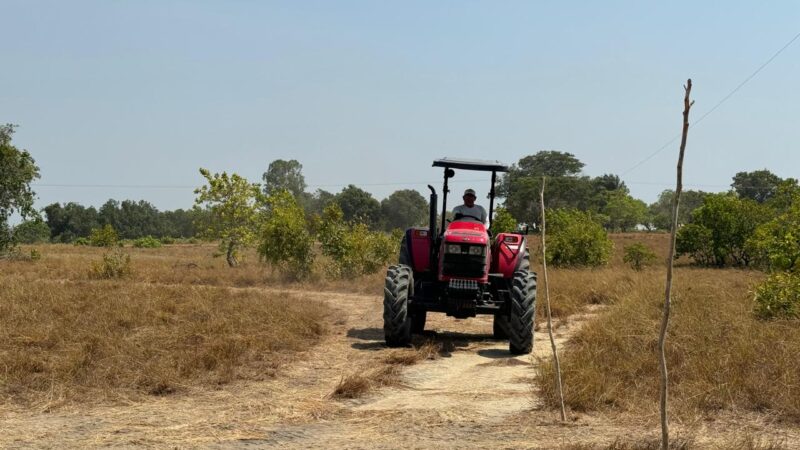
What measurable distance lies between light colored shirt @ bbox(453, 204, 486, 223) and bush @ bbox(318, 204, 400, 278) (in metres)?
14.6

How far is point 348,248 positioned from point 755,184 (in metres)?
69.7

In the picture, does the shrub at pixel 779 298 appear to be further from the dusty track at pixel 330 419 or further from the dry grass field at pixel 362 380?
the dusty track at pixel 330 419

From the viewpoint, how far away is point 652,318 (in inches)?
468

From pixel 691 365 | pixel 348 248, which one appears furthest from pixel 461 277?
pixel 348 248

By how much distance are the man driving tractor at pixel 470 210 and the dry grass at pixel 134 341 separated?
303 centimetres

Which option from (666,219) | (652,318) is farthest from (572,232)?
(666,219)

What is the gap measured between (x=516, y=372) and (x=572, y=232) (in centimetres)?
1978

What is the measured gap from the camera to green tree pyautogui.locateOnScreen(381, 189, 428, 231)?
3388 inches

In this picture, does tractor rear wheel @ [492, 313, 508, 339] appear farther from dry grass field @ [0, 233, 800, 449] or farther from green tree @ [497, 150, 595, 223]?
green tree @ [497, 150, 595, 223]

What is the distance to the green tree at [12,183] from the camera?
105 ft

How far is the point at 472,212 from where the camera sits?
12.0m

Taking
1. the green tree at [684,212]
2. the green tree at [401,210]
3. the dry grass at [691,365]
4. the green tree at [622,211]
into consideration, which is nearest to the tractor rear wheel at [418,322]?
the dry grass at [691,365]

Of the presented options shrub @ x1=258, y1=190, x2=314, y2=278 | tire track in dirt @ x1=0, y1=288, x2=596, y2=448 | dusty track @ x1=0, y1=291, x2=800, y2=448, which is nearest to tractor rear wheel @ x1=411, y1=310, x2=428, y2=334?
tire track in dirt @ x1=0, y1=288, x2=596, y2=448

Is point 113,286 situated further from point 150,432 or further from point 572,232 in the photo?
point 572,232
